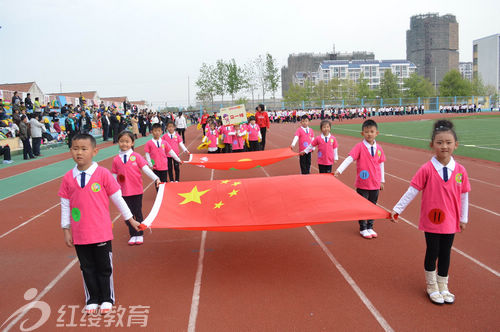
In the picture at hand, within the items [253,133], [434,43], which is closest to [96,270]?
[253,133]

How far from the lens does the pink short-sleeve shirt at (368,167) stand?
17.3 ft

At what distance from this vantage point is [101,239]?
3.47m

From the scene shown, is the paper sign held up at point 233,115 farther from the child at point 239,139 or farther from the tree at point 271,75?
the tree at point 271,75

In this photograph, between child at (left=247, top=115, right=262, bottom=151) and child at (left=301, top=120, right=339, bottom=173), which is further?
child at (left=247, top=115, right=262, bottom=151)

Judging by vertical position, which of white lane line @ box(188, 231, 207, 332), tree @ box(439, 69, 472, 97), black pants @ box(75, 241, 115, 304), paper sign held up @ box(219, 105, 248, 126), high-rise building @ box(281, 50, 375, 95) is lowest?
white lane line @ box(188, 231, 207, 332)

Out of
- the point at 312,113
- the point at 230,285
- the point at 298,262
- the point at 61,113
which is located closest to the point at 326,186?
the point at 298,262

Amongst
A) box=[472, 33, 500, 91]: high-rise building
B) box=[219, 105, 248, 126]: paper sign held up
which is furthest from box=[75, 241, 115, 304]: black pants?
box=[472, 33, 500, 91]: high-rise building

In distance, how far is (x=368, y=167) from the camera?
530 cm

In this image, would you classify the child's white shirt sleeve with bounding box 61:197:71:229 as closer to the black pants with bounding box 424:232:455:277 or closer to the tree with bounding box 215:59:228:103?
the black pants with bounding box 424:232:455:277

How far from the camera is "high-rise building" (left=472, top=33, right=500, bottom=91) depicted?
89.5 meters

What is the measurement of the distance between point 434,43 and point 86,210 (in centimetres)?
16004

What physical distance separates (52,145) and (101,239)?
19096 mm

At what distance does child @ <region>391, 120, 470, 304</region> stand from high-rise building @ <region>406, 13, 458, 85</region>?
153 meters

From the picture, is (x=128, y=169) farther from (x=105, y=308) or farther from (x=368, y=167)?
(x=368, y=167)
